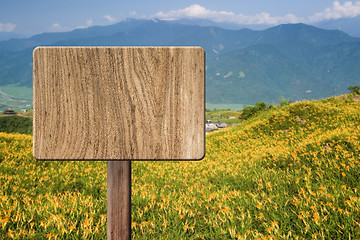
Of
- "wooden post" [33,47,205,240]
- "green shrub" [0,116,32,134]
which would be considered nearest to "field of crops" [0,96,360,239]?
"wooden post" [33,47,205,240]

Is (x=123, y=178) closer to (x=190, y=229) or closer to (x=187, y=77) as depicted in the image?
(x=187, y=77)

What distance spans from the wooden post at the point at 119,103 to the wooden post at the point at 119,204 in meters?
0.27

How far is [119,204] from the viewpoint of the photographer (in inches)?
74.7

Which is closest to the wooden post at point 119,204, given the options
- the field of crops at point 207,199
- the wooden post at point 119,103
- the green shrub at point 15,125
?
the wooden post at point 119,103

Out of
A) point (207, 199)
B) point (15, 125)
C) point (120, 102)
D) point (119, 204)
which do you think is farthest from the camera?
point (15, 125)

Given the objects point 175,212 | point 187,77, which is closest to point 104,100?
point 187,77

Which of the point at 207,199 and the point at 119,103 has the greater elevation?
the point at 119,103

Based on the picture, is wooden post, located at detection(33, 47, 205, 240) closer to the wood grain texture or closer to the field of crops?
the wood grain texture

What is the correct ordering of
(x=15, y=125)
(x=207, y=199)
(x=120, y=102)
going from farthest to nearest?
(x=15, y=125), (x=207, y=199), (x=120, y=102)

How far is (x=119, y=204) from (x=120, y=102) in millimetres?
806

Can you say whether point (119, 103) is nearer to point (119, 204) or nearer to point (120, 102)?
point (120, 102)

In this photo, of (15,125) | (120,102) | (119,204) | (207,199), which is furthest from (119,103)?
(15,125)

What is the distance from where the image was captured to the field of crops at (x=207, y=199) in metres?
3.14

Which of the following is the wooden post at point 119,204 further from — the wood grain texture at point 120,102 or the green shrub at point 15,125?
the green shrub at point 15,125
